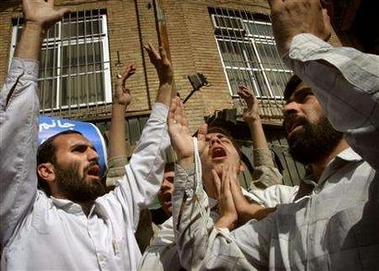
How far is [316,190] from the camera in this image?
5.28 ft

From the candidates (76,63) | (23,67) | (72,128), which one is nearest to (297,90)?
(23,67)

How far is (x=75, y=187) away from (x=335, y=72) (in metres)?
1.63

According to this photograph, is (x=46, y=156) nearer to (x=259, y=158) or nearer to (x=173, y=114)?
(x=173, y=114)

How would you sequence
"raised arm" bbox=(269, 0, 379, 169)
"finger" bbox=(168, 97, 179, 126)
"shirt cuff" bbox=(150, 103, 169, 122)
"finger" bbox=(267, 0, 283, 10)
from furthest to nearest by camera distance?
1. "shirt cuff" bbox=(150, 103, 169, 122)
2. "finger" bbox=(168, 97, 179, 126)
3. "finger" bbox=(267, 0, 283, 10)
4. "raised arm" bbox=(269, 0, 379, 169)

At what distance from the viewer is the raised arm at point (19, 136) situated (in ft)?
5.32

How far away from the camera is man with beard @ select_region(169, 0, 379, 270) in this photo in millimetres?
1141

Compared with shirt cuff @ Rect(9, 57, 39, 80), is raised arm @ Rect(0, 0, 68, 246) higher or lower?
lower

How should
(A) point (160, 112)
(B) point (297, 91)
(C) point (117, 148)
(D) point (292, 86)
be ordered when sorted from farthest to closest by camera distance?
(C) point (117, 148) < (A) point (160, 112) < (D) point (292, 86) < (B) point (297, 91)

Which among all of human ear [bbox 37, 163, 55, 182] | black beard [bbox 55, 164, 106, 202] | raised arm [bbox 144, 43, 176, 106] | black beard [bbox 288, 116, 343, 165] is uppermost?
raised arm [bbox 144, 43, 176, 106]

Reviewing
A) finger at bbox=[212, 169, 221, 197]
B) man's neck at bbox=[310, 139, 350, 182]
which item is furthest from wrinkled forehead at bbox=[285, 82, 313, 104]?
finger at bbox=[212, 169, 221, 197]

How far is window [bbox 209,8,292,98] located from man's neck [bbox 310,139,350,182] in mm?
4567

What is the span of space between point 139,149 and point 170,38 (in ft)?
15.6

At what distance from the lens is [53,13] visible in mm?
2016

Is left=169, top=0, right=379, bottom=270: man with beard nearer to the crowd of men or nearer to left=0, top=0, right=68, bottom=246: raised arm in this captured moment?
the crowd of men
